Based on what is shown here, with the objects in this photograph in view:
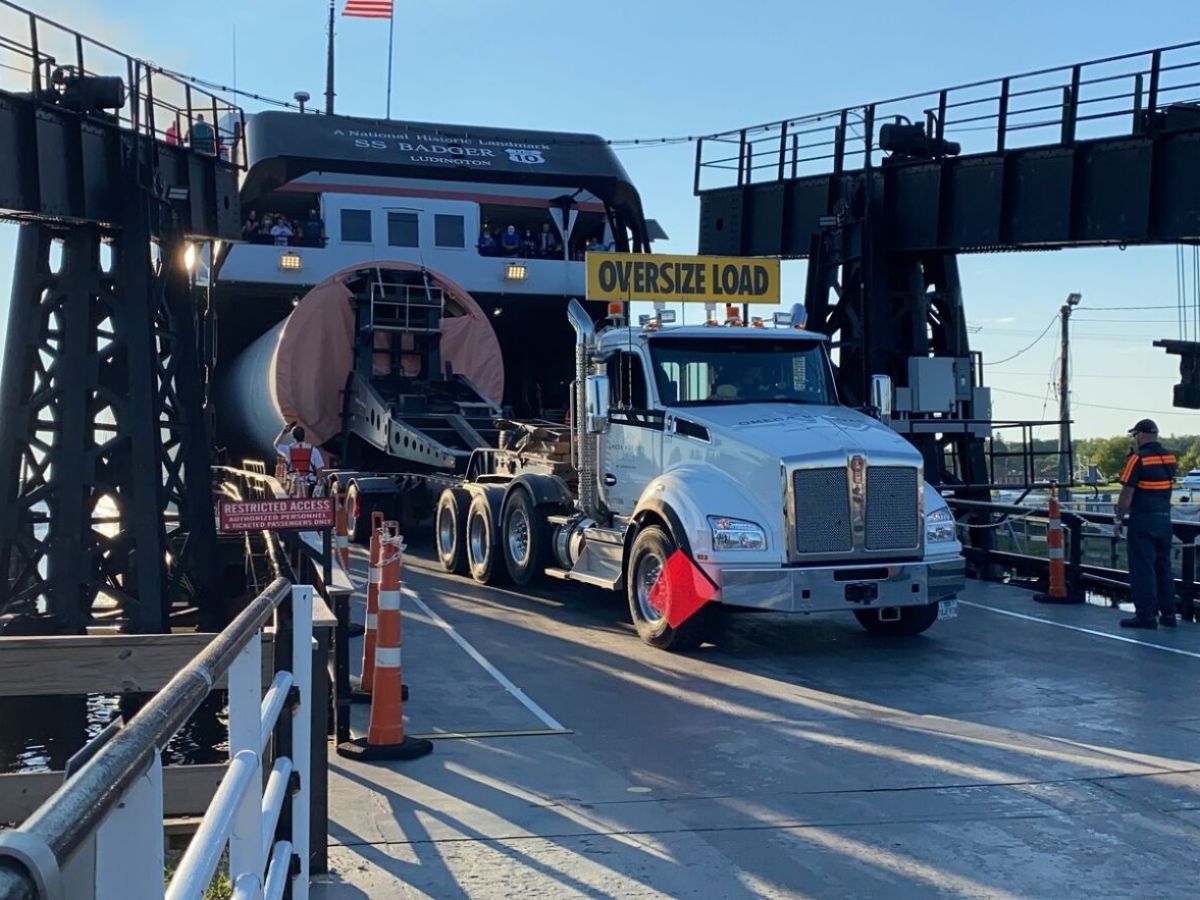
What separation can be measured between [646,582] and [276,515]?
15.0 ft

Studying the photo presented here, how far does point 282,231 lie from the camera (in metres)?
26.8

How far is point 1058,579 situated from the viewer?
14562mm

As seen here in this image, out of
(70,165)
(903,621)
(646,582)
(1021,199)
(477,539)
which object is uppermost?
(1021,199)

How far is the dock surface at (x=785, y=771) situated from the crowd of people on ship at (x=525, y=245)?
18172 mm

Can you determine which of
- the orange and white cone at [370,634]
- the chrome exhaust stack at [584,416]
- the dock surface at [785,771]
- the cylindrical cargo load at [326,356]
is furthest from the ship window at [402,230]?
the orange and white cone at [370,634]

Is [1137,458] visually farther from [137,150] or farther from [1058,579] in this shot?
[137,150]

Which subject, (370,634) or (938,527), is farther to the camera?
(938,527)

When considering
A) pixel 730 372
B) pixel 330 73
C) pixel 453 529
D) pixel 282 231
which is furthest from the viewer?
pixel 330 73

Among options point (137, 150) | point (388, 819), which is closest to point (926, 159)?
point (137, 150)

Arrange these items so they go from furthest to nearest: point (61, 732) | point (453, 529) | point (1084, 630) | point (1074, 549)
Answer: point (453, 529) < point (1074, 549) < point (1084, 630) < point (61, 732)

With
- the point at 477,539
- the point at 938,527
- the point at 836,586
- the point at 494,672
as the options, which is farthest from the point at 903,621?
the point at 477,539

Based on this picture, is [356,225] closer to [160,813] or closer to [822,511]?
[822,511]

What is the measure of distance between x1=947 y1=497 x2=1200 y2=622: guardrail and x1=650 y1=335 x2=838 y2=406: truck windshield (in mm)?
4119

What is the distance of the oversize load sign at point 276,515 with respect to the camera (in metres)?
7.95
